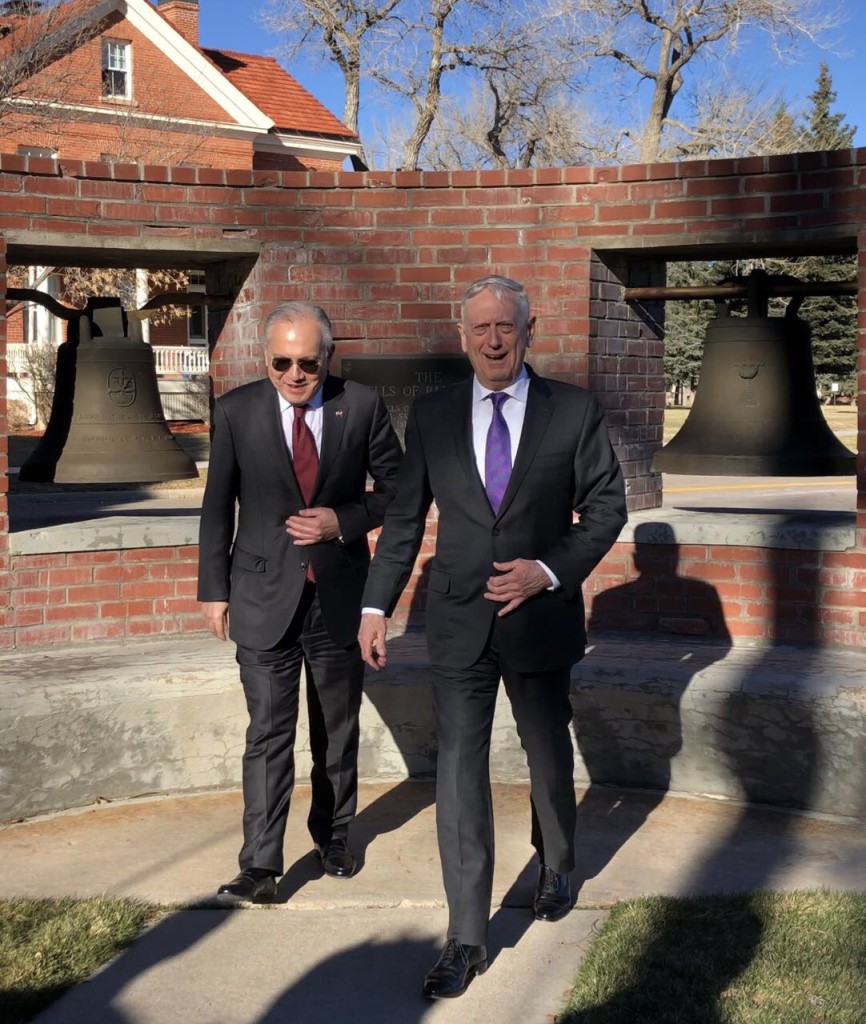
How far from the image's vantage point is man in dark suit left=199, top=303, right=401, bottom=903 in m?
4.20

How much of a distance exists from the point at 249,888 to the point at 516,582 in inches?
52.3

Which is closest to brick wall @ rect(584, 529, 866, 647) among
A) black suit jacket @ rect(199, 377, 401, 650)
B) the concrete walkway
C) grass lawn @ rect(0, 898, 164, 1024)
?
the concrete walkway

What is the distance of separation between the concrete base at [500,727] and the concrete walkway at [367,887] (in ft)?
0.33

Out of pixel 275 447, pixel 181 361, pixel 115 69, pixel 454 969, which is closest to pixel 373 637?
Result: pixel 275 447

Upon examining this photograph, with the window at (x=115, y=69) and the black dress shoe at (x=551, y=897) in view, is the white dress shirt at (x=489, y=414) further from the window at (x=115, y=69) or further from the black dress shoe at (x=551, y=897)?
the window at (x=115, y=69)

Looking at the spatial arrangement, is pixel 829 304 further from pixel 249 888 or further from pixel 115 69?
pixel 249 888

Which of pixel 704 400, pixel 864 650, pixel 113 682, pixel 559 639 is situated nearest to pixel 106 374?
pixel 113 682

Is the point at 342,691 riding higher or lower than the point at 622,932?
higher

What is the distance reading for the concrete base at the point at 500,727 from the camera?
5.02 m

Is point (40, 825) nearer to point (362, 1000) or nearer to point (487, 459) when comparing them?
point (362, 1000)

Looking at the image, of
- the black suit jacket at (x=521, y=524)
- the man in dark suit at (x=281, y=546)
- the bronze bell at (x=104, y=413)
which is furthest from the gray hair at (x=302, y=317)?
the bronze bell at (x=104, y=413)

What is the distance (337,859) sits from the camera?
4.47 metres

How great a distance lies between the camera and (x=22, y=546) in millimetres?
5891

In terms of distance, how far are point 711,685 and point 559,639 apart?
64.5 inches
